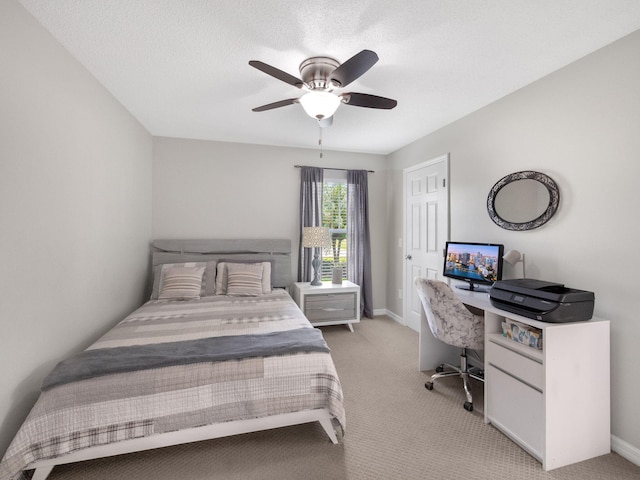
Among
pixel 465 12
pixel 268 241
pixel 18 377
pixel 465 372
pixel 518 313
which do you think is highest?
pixel 465 12

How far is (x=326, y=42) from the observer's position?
6.15 ft

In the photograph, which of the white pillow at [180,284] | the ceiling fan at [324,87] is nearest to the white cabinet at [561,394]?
the ceiling fan at [324,87]

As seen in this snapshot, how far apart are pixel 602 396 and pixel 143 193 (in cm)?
445

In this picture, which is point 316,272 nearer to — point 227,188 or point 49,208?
point 227,188

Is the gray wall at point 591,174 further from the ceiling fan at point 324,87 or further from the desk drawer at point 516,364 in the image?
the ceiling fan at point 324,87

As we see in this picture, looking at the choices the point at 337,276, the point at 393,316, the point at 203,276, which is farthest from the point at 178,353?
the point at 393,316

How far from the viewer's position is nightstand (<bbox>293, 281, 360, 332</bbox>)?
3742 mm

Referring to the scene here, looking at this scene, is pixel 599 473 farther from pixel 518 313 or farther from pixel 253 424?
pixel 253 424

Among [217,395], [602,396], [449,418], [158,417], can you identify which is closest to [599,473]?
[602,396]

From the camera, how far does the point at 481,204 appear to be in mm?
2869

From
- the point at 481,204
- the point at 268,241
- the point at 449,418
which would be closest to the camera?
the point at 449,418

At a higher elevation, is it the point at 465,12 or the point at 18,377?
the point at 465,12

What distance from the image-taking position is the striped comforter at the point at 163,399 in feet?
4.73

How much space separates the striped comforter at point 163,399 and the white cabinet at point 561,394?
44.0 inches
